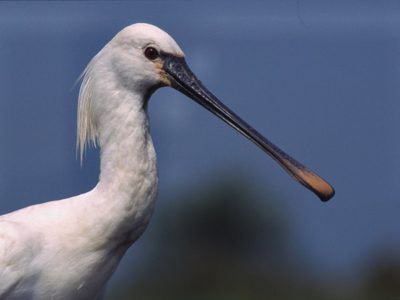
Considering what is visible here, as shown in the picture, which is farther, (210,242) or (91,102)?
(210,242)

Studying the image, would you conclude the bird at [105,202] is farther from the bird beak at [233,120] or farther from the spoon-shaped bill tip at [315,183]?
the spoon-shaped bill tip at [315,183]

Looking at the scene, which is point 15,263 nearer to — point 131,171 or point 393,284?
point 131,171

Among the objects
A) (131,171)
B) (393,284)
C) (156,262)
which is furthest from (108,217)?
(393,284)

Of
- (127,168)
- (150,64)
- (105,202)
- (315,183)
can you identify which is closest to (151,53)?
(150,64)

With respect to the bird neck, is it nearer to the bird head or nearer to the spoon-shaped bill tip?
the bird head

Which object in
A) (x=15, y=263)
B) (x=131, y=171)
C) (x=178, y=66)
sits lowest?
(x=15, y=263)

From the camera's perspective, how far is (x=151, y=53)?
7.34 meters

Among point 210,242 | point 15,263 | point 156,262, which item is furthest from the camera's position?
point 210,242

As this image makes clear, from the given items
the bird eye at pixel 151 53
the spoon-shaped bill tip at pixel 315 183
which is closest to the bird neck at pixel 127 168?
the bird eye at pixel 151 53

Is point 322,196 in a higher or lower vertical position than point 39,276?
higher

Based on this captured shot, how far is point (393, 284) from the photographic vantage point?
58.4 ft

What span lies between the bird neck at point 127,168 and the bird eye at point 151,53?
0.61 feet

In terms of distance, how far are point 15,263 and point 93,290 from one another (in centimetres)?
41

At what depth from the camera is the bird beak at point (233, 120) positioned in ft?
24.4
